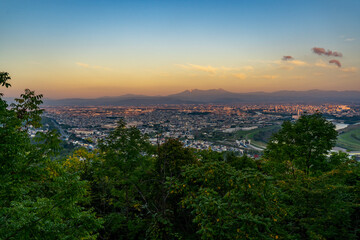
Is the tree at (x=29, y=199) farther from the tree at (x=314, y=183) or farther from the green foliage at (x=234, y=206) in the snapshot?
the tree at (x=314, y=183)

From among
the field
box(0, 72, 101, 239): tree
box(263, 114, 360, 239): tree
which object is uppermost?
box(0, 72, 101, 239): tree

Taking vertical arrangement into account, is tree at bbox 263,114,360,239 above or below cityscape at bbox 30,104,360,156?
above

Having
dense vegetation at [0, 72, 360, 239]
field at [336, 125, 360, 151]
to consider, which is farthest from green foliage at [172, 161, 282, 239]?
field at [336, 125, 360, 151]

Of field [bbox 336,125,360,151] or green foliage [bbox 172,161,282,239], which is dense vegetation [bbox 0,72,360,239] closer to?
green foliage [bbox 172,161,282,239]

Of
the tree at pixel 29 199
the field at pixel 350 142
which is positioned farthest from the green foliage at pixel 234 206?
the field at pixel 350 142

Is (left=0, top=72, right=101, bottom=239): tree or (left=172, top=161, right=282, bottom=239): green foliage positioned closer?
(left=0, top=72, right=101, bottom=239): tree

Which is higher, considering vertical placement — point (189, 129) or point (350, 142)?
point (189, 129)

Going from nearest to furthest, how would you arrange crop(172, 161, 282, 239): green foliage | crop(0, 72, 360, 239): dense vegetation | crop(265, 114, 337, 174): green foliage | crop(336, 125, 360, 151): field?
crop(0, 72, 360, 239): dense vegetation, crop(172, 161, 282, 239): green foliage, crop(265, 114, 337, 174): green foliage, crop(336, 125, 360, 151): field

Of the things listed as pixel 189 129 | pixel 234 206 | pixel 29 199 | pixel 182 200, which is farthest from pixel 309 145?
pixel 189 129

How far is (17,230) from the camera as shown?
4.41m

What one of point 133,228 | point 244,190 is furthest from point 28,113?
point 244,190

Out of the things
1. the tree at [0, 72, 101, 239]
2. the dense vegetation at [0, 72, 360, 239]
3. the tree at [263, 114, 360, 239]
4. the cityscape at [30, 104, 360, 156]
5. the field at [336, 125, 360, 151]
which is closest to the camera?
the tree at [0, 72, 101, 239]

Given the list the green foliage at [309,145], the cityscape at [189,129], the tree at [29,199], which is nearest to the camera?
the tree at [29,199]

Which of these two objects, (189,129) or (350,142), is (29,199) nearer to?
(189,129)
